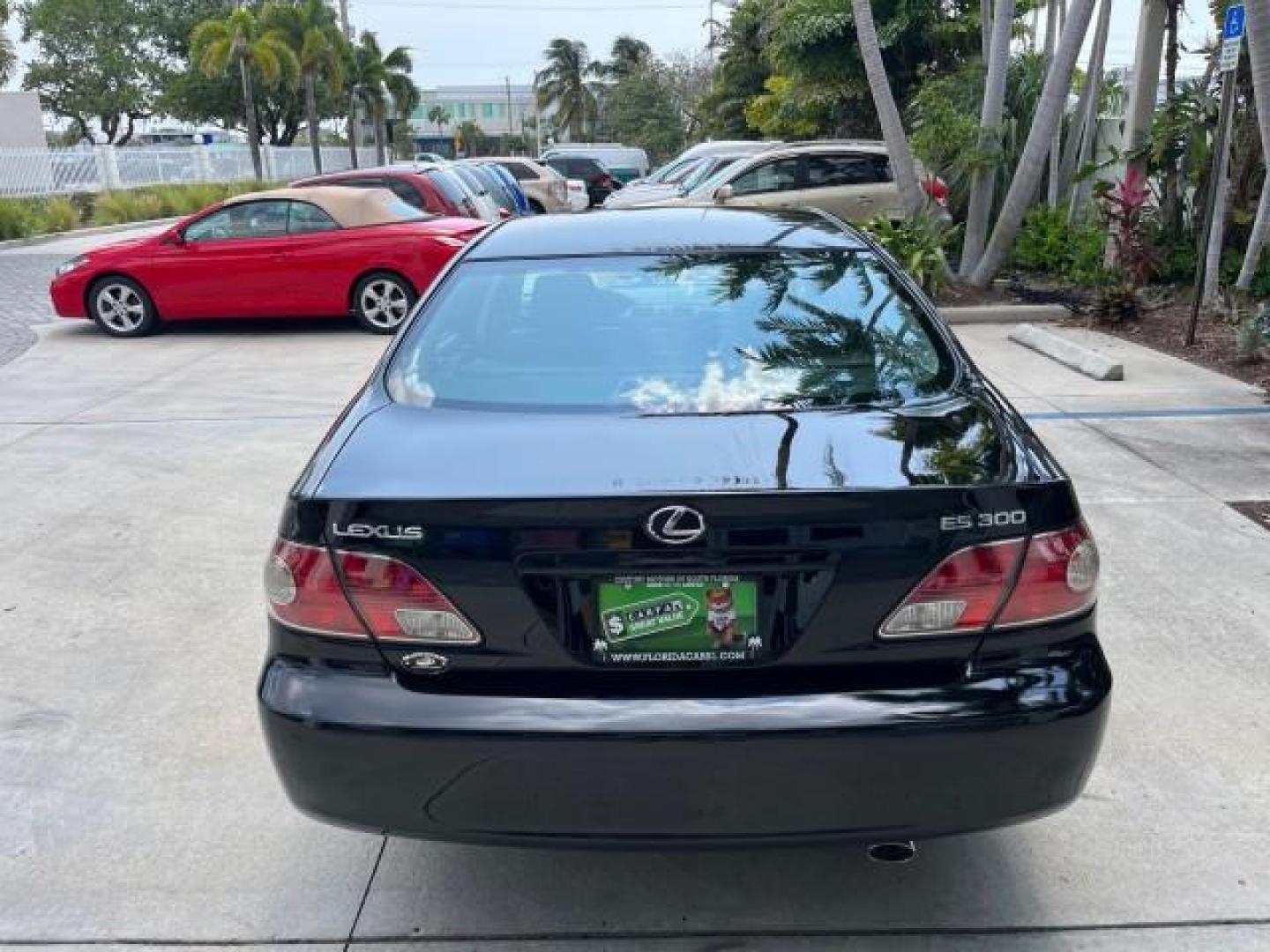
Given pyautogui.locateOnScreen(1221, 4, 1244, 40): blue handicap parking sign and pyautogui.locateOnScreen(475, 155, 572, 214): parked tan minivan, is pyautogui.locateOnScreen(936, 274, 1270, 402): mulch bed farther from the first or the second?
pyautogui.locateOnScreen(475, 155, 572, 214): parked tan minivan

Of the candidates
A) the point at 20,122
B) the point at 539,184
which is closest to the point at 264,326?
the point at 539,184

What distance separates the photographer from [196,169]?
3328 centimetres

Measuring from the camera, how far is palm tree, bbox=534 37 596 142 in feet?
241

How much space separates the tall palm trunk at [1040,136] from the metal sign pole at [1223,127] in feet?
4.74

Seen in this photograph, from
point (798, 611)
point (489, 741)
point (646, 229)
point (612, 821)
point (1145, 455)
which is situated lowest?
→ point (1145, 455)

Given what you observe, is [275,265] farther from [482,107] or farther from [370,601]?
[482,107]

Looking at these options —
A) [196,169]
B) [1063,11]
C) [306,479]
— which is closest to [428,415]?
[306,479]

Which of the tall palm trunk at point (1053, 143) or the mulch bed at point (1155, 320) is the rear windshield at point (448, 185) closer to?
the mulch bed at point (1155, 320)

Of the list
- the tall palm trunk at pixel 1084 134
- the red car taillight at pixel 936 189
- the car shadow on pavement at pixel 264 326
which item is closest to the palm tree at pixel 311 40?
the car shadow on pavement at pixel 264 326

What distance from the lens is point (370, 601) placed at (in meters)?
2.43

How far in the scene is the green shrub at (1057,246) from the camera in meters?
12.4

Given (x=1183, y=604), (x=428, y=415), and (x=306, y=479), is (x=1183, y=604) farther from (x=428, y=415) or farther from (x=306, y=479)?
(x=306, y=479)

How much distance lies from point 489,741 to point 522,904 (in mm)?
773

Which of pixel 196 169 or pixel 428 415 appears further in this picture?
pixel 196 169
